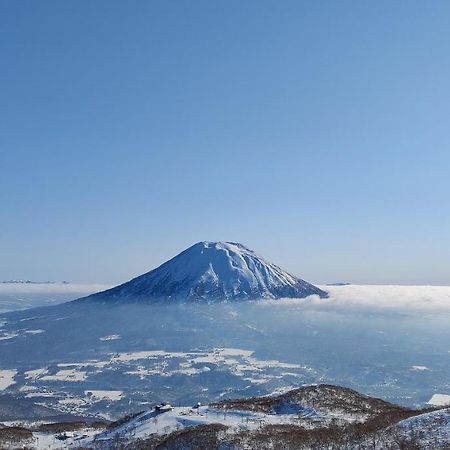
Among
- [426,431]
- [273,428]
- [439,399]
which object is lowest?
[439,399]

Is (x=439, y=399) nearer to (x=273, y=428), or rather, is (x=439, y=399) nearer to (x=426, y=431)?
(x=273, y=428)

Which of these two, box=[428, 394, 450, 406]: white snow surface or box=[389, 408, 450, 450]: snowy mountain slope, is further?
box=[428, 394, 450, 406]: white snow surface

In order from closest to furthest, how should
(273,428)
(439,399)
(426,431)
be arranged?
(426,431) → (273,428) → (439,399)

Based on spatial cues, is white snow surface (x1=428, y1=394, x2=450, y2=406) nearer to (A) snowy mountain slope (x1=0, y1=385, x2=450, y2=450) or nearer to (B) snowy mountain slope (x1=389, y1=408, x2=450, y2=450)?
(A) snowy mountain slope (x1=0, y1=385, x2=450, y2=450)

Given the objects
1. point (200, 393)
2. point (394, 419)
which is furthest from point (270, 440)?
point (200, 393)

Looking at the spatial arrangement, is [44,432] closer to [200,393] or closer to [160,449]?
[160,449]

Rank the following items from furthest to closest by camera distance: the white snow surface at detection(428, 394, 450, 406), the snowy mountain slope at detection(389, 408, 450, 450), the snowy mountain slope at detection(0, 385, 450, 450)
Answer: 1. the white snow surface at detection(428, 394, 450, 406)
2. the snowy mountain slope at detection(0, 385, 450, 450)
3. the snowy mountain slope at detection(389, 408, 450, 450)

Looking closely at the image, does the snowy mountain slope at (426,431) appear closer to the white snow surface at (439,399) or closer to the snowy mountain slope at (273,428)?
the snowy mountain slope at (273,428)

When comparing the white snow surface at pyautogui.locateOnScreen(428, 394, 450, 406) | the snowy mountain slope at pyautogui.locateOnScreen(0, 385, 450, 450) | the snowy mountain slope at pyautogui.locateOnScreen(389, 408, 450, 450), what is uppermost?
the snowy mountain slope at pyautogui.locateOnScreen(389, 408, 450, 450)

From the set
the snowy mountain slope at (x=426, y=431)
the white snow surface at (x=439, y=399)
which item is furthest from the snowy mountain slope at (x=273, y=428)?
the white snow surface at (x=439, y=399)

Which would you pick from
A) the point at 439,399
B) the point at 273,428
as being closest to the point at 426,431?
the point at 273,428

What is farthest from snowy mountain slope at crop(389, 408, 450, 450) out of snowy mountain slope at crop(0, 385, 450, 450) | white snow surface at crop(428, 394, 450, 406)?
white snow surface at crop(428, 394, 450, 406)
